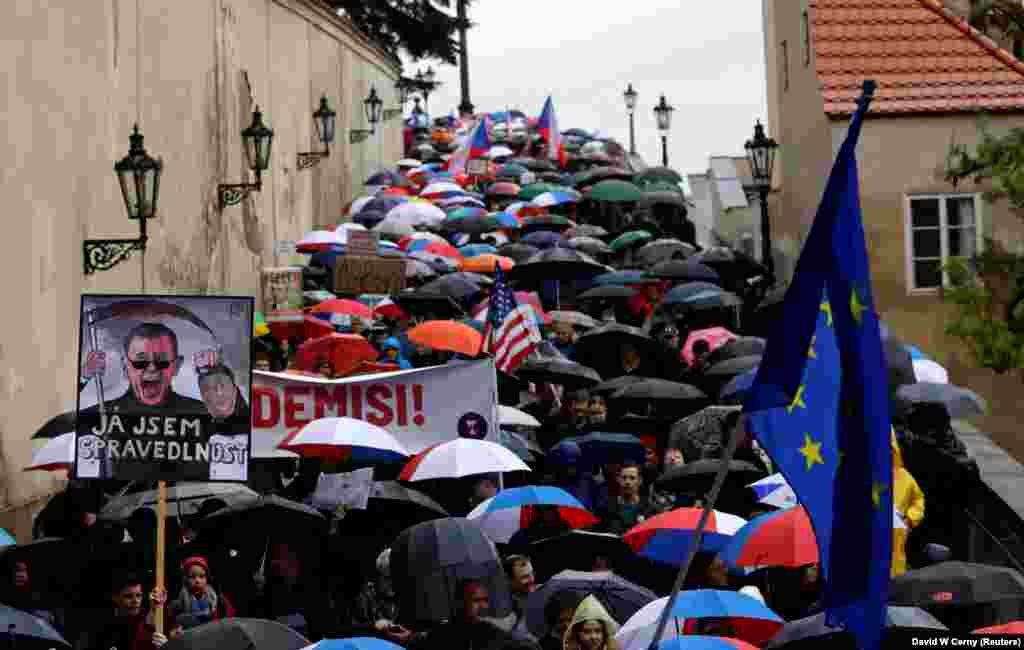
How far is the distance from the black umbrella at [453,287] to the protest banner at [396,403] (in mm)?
10175

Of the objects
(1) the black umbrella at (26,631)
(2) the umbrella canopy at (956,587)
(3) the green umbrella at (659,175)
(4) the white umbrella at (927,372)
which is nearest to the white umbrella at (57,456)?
(1) the black umbrella at (26,631)

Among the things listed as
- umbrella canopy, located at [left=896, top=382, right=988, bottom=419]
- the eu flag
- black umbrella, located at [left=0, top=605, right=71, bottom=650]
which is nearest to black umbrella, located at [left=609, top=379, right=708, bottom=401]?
umbrella canopy, located at [left=896, top=382, right=988, bottom=419]

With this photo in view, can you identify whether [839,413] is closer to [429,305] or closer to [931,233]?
[429,305]

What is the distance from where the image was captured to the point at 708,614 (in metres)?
10.3

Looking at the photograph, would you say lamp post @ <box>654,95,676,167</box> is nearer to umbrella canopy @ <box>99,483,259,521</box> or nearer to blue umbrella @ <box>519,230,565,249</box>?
blue umbrella @ <box>519,230,565,249</box>

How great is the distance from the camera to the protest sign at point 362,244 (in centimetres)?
2598

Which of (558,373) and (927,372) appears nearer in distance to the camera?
(558,373)

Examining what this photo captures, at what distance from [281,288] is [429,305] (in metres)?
4.24

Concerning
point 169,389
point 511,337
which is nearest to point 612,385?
point 511,337

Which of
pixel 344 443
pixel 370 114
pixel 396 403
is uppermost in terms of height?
pixel 370 114

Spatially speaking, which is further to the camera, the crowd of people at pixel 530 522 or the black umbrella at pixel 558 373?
the black umbrella at pixel 558 373

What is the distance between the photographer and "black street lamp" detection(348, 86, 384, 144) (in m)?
43.4

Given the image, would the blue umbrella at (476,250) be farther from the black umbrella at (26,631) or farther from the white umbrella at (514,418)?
the black umbrella at (26,631)

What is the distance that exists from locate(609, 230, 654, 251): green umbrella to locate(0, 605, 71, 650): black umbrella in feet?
79.5
